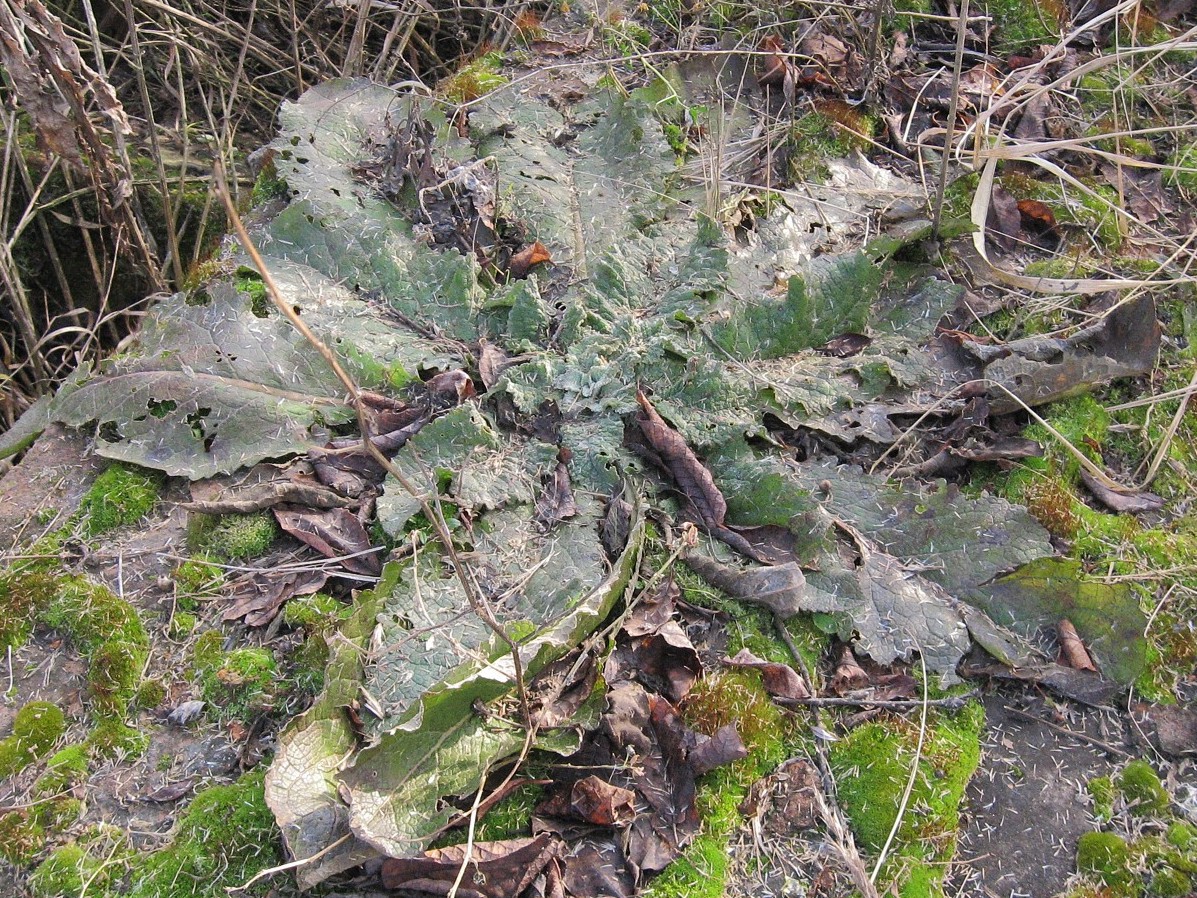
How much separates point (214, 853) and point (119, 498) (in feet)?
3.83

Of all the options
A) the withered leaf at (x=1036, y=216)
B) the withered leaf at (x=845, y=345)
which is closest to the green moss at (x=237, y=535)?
the withered leaf at (x=845, y=345)

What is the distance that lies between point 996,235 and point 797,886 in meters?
2.54

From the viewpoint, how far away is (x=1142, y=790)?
2.20 meters

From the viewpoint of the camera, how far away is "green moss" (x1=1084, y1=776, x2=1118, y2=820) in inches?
85.7

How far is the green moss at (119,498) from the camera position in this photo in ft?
8.49

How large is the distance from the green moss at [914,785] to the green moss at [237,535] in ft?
5.40

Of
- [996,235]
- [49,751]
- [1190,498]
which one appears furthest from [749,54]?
[49,751]

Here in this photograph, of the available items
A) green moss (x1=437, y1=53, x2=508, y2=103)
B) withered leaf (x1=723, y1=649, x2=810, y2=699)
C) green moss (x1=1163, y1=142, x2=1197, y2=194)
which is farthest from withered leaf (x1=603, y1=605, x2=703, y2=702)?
green moss (x1=1163, y1=142, x2=1197, y2=194)

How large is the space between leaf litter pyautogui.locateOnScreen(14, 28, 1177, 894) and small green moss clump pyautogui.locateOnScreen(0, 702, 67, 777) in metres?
0.48

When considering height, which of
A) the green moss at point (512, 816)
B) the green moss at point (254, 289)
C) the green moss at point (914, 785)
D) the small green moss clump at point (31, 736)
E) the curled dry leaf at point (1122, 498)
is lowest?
the green moss at point (914, 785)

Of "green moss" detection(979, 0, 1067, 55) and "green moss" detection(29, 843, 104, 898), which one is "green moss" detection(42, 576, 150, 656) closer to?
"green moss" detection(29, 843, 104, 898)

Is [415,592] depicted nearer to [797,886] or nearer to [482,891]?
[482,891]

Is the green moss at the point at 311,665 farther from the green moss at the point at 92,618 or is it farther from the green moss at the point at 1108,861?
the green moss at the point at 1108,861

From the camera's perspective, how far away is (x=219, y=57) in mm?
4648
